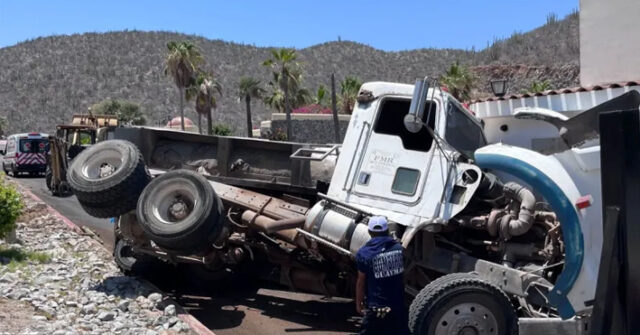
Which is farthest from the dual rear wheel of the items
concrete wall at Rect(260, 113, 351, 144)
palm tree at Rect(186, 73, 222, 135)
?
palm tree at Rect(186, 73, 222, 135)

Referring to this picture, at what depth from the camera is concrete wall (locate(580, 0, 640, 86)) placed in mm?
12273

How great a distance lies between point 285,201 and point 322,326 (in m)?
1.51

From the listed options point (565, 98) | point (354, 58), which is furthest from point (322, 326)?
point (354, 58)

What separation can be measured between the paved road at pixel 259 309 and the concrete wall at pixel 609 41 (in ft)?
22.2

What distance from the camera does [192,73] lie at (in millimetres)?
46094

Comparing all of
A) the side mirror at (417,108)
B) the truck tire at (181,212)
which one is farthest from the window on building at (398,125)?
the truck tire at (181,212)

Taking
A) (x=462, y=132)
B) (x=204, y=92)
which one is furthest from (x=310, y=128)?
(x=462, y=132)

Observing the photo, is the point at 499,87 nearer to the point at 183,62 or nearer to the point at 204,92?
the point at 204,92

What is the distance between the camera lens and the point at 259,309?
8.84 meters

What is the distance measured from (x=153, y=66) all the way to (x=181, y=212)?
7526 centimetres

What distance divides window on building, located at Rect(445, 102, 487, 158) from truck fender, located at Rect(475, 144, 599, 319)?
1418mm

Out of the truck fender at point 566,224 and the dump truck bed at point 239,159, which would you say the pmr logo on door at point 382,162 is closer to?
the dump truck bed at point 239,159

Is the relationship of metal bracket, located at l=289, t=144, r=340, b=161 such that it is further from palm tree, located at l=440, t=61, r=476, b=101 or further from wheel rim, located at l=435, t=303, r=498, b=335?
palm tree, located at l=440, t=61, r=476, b=101

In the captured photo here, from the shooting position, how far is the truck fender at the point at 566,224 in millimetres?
5324
